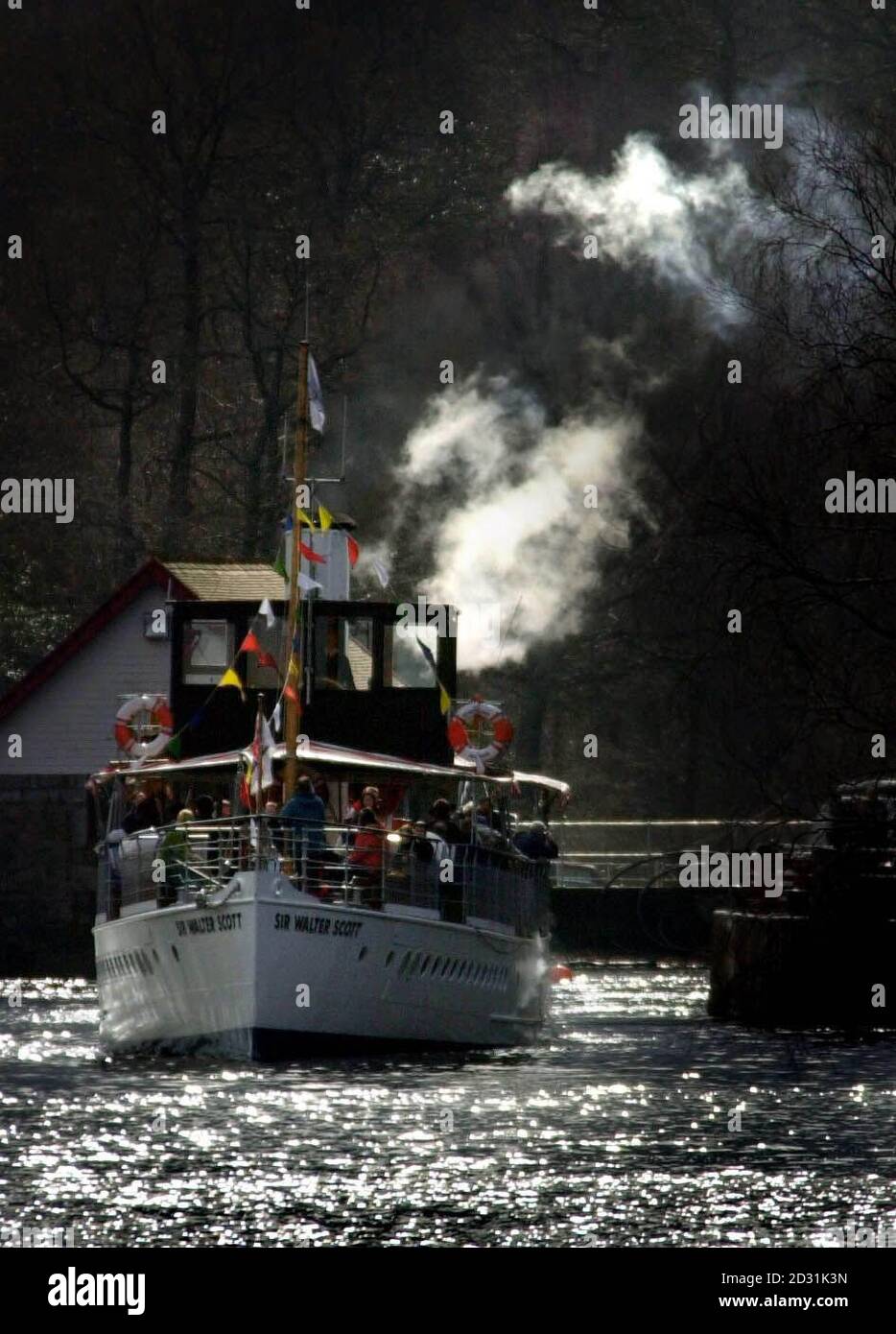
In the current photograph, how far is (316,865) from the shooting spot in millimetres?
38094

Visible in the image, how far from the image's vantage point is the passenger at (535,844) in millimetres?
46594

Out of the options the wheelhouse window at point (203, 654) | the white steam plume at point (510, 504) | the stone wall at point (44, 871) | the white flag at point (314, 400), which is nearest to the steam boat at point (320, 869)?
the white flag at point (314, 400)

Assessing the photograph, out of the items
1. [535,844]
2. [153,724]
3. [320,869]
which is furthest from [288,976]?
[153,724]

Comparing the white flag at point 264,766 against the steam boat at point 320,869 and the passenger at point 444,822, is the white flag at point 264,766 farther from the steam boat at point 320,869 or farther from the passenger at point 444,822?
the passenger at point 444,822

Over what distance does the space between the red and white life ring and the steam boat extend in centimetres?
3

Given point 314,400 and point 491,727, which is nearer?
point 314,400

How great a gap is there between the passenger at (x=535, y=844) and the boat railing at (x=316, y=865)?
15.3 feet

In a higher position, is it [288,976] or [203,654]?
[203,654]

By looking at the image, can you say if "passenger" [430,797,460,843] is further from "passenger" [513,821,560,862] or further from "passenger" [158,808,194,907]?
"passenger" [513,821,560,862]

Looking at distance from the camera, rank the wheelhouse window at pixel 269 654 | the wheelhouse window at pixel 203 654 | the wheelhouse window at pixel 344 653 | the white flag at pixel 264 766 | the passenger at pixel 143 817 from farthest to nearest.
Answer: the wheelhouse window at pixel 203 654 → the wheelhouse window at pixel 344 653 → the wheelhouse window at pixel 269 654 → the passenger at pixel 143 817 → the white flag at pixel 264 766

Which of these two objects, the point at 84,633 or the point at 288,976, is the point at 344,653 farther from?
the point at 84,633

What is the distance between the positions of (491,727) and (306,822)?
7.33 m

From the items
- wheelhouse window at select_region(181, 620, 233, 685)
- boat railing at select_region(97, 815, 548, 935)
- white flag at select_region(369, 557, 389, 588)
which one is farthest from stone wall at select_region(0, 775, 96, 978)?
boat railing at select_region(97, 815, 548, 935)

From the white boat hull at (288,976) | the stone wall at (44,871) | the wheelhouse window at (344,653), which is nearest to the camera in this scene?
the white boat hull at (288,976)
